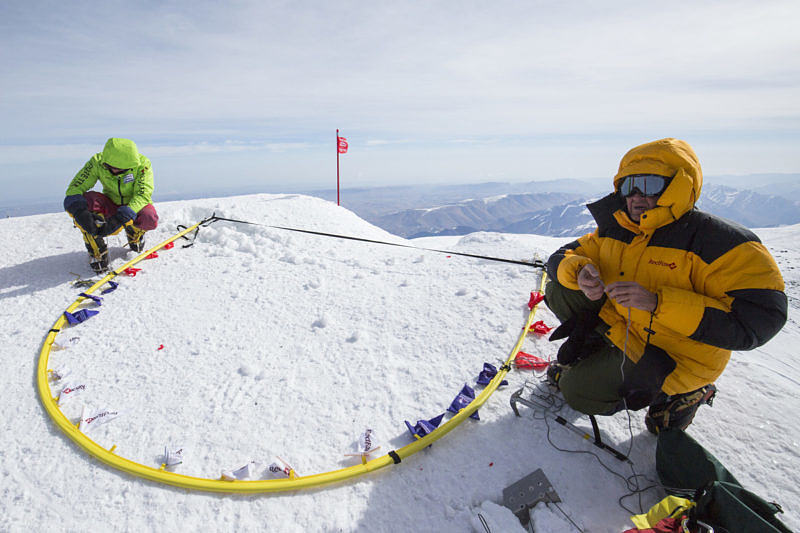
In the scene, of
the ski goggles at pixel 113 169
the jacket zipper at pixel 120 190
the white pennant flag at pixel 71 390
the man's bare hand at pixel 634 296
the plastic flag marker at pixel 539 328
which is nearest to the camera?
the man's bare hand at pixel 634 296

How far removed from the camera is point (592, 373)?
284 cm

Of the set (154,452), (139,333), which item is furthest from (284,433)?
(139,333)

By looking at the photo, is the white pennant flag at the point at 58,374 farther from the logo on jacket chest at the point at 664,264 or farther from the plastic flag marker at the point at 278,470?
the logo on jacket chest at the point at 664,264

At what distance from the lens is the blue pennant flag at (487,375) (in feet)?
11.1

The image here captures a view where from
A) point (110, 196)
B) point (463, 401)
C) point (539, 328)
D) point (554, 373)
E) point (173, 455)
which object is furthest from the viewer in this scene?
point (110, 196)

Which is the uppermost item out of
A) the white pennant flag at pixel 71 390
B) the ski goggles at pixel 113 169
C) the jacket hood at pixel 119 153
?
the jacket hood at pixel 119 153

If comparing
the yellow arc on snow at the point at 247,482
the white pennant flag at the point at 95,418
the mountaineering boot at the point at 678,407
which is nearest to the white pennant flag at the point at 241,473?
the yellow arc on snow at the point at 247,482

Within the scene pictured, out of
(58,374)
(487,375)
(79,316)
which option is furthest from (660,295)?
(79,316)

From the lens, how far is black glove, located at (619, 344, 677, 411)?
2438 mm

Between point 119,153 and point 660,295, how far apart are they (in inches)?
271

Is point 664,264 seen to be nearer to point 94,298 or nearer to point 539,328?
point 539,328

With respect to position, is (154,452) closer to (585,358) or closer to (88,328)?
(88,328)

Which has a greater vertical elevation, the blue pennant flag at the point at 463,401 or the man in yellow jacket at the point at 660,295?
the man in yellow jacket at the point at 660,295

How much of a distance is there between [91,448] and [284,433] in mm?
1410
